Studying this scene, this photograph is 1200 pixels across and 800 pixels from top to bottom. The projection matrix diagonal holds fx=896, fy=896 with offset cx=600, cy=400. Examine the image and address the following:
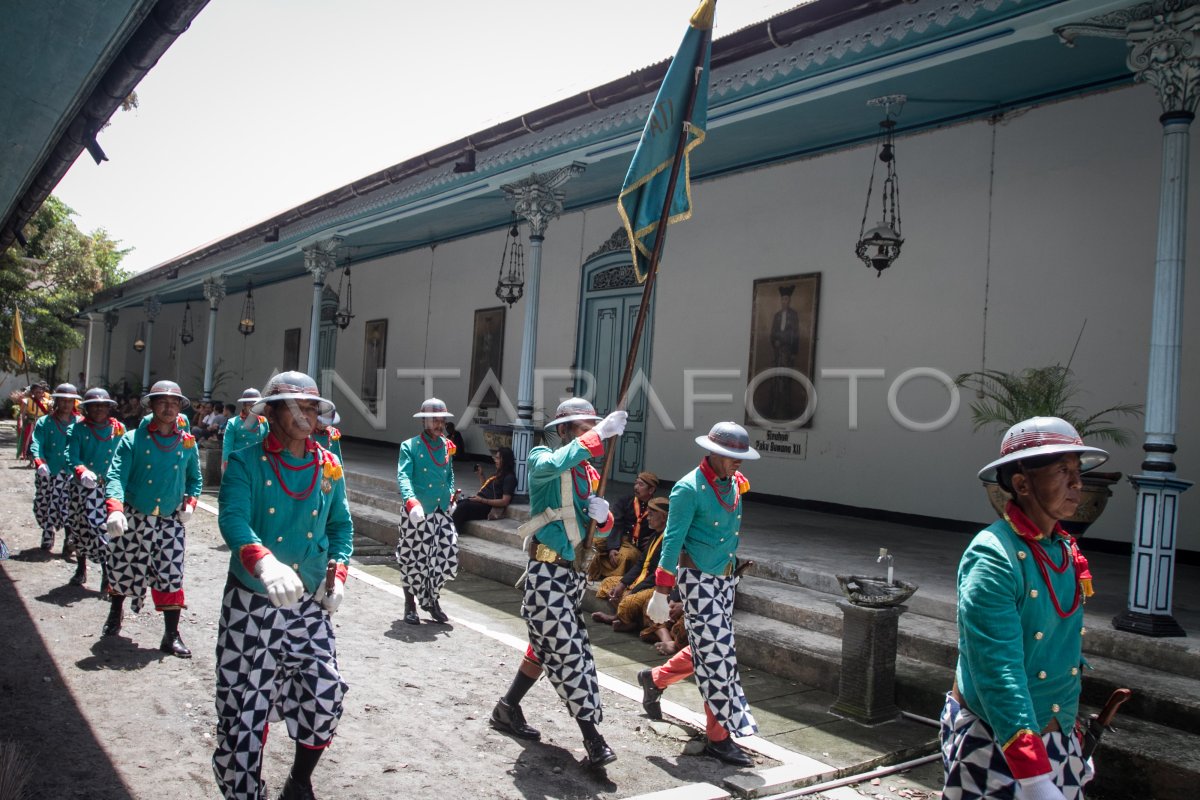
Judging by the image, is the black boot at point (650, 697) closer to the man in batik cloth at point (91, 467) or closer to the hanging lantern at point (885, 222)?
the man in batik cloth at point (91, 467)

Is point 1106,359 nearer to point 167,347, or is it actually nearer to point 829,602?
point 829,602

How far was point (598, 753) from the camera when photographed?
13.9ft

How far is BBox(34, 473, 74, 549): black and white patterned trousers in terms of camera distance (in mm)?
8820

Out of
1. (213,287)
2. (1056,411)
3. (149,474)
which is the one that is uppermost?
(213,287)

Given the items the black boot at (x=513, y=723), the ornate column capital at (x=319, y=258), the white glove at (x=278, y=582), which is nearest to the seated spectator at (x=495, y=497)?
the black boot at (x=513, y=723)

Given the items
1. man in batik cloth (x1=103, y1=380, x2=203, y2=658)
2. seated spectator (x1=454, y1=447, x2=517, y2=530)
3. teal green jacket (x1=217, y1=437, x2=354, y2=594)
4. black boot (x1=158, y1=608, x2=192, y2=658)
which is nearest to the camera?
teal green jacket (x1=217, y1=437, x2=354, y2=594)

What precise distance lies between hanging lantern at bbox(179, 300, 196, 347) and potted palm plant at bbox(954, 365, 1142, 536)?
80.6ft

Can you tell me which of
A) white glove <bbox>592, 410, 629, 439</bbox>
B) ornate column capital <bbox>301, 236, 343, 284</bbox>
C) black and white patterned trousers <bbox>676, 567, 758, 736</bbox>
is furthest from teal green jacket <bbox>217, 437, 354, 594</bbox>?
ornate column capital <bbox>301, 236, 343, 284</bbox>

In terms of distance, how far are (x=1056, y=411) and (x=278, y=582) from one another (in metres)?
6.28

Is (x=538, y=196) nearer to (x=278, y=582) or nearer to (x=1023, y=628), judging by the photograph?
(x=278, y=582)

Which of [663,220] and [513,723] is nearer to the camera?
[663,220]

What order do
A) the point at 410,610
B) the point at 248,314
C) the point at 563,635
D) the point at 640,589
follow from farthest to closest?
1. the point at 248,314
2. the point at 410,610
3. the point at 640,589
4. the point at 563,635

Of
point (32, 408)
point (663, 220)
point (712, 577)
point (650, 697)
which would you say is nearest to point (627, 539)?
point (650, 697)

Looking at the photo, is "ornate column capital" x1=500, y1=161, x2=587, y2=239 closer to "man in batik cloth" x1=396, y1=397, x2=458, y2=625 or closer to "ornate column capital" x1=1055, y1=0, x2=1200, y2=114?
"man in batik cloth" x1=396, y1=397, x2=458, y2=625
